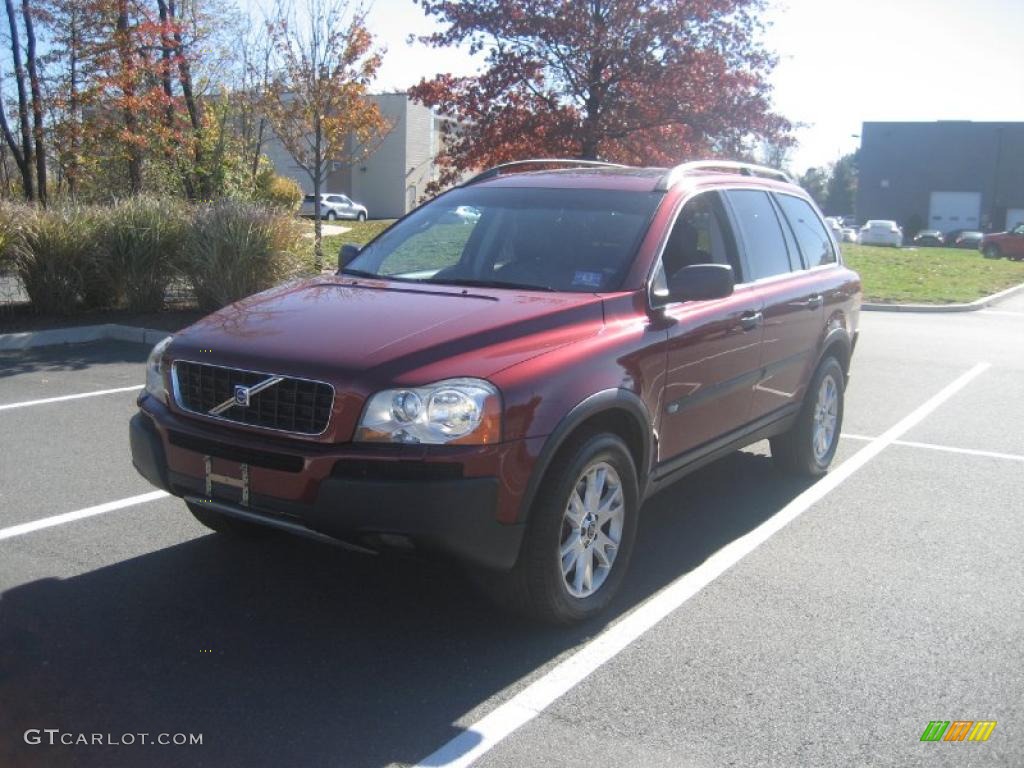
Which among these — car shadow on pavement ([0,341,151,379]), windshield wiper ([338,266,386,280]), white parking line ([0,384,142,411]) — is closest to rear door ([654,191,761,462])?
windshield wiper ([338,266,386,280])

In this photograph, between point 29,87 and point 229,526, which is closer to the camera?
point 229,526

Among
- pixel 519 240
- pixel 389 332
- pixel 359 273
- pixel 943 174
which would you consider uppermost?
pixel 943 174

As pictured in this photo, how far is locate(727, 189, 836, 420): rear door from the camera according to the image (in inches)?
230

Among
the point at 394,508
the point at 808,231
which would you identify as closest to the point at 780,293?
the point at 808,231

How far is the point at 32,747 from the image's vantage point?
10.7 feet

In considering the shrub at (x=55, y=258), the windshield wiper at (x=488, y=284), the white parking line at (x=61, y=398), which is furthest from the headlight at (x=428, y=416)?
the shrub at (x=55, y=258)

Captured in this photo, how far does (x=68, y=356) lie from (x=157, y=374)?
6572mm

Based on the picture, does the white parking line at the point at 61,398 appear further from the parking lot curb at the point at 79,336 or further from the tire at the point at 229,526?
the tire at the point at 229,526

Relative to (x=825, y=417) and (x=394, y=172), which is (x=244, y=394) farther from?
(x=394, y=172)

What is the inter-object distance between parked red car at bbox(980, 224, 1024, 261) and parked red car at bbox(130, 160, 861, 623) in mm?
39583

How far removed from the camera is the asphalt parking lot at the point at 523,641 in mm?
3416

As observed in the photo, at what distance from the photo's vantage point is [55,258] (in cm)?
1194

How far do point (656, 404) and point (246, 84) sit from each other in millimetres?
19369

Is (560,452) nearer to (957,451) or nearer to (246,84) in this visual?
(957,451)
